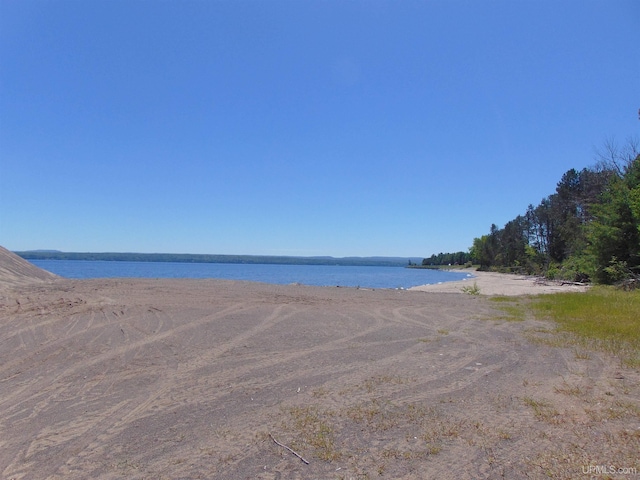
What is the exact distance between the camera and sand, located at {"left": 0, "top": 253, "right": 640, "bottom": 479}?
3.93 metres

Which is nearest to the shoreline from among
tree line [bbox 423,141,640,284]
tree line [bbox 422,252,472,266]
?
tree line [bbox 423,141,640,284]

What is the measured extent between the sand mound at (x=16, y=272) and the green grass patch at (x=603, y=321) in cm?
2299

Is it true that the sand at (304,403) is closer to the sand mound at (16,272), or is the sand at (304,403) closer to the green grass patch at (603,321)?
the green grass patch at (603,321)

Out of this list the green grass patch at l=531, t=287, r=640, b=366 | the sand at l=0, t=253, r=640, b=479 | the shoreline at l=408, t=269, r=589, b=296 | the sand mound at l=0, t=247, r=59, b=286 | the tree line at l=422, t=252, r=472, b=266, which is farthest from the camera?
the tree line at l=422, t=252, r=472, b=266

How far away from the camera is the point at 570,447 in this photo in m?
4.06

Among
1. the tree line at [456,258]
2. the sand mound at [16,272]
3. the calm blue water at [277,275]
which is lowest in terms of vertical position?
the calm blue water at [277,275]

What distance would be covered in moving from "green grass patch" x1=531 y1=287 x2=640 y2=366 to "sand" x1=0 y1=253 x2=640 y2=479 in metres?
0.78

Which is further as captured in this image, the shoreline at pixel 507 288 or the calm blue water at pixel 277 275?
the calm blue water at pixel 277 275

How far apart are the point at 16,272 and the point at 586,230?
44.2m

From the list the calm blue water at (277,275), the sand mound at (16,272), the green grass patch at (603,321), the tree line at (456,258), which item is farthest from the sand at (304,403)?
the tree line at (456,258)

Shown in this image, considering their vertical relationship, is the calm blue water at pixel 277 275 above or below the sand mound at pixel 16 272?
below

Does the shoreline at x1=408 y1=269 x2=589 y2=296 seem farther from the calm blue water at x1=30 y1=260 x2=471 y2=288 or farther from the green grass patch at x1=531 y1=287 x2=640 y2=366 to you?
the green grass patch at x1=531 y1=287 x2=640 y2=366

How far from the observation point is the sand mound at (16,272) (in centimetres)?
2095

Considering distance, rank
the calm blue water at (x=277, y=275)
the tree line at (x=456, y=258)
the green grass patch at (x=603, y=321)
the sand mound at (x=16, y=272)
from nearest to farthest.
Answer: the green grass patch at (x=603, y=321) → the sand mound at (x=16, y=272) → the calm blue water at (x=277, y=275) → the tree line at (x=456, y=258)
